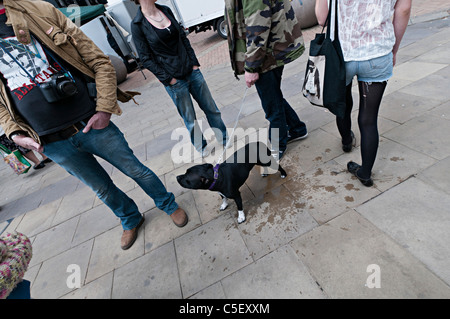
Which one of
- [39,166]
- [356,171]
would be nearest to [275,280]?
[356,171]

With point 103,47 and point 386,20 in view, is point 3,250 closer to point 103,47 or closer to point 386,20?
point 386,20

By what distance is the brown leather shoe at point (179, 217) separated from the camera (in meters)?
2.34

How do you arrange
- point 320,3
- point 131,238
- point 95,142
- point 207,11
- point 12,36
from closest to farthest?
point 12,36 < point 320,3 < point 95,142 < point 131,238 < point 207,11

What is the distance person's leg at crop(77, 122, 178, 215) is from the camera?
1828 millimetres

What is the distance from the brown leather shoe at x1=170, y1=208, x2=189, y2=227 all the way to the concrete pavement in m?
0.07

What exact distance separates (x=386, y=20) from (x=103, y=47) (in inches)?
503

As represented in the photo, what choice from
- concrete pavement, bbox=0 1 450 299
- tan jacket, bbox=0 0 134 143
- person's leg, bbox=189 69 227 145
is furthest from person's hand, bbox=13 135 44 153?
person's leg, bbox=189 69 227 145

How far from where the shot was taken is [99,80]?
1.72 meters

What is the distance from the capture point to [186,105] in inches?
119

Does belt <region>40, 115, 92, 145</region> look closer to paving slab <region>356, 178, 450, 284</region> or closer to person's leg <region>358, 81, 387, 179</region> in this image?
person's leg <region>358, 81, 387, 179</region>

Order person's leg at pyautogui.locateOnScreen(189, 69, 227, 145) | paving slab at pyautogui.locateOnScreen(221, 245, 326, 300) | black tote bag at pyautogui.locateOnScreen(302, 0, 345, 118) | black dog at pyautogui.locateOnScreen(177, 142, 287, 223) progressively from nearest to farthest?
paving slab at pyautogui.locateOnScreen(221, 245, 326, 300) < black tote bag at pyautogui.locateOnScreen(302, 0, 345, 118) < black dog at pyautogui.locateOnScreen(177, 142, 287, 223) < person's leg at pyautogui.locateOnScreen(189, 69, 227, 145)

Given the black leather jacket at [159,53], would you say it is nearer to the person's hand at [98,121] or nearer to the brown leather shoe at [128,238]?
the person's hand at [98,121]

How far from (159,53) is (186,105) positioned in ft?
2.31

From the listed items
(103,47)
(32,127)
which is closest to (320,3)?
(32,127)
